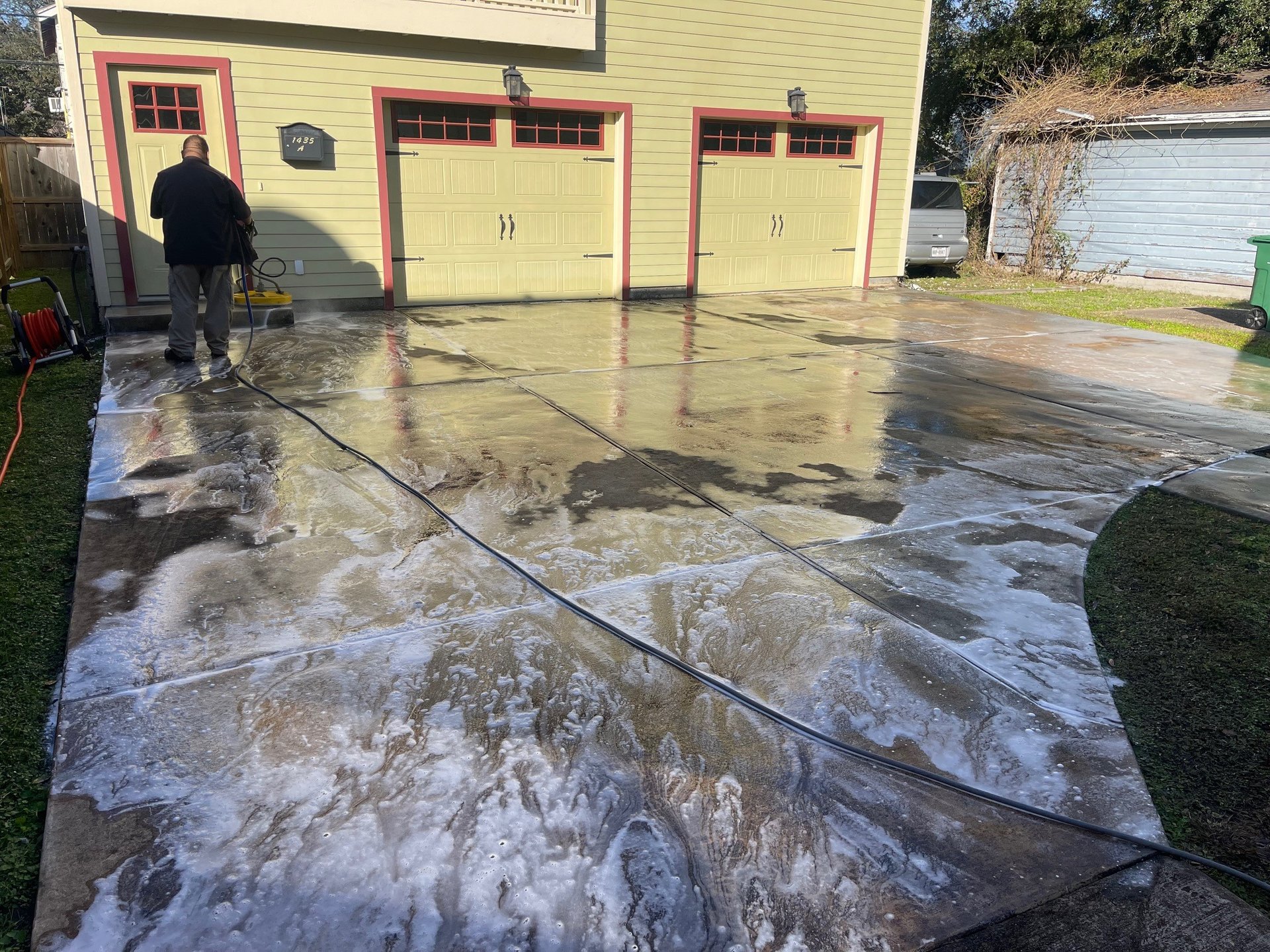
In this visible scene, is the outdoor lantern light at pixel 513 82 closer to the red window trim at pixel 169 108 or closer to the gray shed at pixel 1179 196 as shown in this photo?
the red window trim at pixel 169 108

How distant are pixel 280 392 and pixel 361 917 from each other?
466 cm

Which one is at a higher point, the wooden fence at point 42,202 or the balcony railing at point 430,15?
the balcony railing at point 430,15

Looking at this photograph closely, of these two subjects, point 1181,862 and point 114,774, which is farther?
point 114,774

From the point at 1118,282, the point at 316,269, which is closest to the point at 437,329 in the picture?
the point at 316,269

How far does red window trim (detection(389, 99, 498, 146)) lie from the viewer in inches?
370

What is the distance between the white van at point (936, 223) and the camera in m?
13.9

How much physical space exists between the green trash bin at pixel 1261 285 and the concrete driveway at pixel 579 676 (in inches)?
184

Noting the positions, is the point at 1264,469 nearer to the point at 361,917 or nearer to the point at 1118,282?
the point at 361,917

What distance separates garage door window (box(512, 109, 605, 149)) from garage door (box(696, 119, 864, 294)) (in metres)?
1.36

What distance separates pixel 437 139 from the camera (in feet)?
31.6

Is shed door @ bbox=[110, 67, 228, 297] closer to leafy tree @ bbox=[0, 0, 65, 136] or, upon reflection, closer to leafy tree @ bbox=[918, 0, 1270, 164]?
leafy tree @ bbox=[918, 0, 1270, 164]

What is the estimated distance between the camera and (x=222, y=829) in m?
2.07

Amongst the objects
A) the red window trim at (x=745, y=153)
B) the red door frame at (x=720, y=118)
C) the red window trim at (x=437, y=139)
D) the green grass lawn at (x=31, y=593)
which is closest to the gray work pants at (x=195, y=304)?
the green grass lawn at (x=31, y=593)

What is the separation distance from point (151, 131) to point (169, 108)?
27 centimetres
